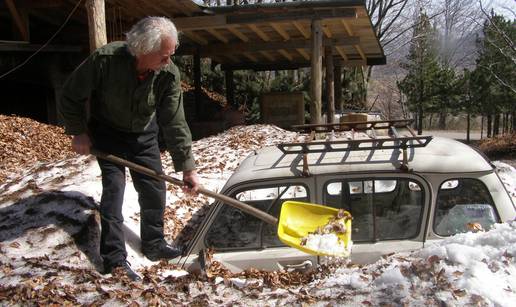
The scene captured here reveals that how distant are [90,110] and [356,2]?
6.86 meters

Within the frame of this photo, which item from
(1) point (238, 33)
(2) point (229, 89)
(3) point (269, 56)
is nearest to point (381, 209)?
(1) point (238, 33)

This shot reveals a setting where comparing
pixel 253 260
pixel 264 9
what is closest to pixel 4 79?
pixel 264 9

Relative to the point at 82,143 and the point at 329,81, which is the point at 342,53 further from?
the point at 82,143

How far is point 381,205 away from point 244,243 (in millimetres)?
1002

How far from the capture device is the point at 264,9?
33.8 feet

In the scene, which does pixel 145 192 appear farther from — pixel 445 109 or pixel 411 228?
pixel 445 109

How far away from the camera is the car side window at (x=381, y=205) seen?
12.6ft

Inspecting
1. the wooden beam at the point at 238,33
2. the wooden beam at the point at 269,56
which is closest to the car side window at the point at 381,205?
the wooden beam at the point at 238,33

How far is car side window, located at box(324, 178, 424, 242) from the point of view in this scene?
383cm

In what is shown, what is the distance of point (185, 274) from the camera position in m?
3.80

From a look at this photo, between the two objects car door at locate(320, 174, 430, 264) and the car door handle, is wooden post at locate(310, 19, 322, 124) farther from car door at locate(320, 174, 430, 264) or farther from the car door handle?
the car door handle

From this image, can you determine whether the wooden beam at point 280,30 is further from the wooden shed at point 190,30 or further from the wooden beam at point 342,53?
the wooden beam at point 342,53

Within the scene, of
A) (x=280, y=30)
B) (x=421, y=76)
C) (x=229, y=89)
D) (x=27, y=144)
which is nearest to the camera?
(x=27, y=144)

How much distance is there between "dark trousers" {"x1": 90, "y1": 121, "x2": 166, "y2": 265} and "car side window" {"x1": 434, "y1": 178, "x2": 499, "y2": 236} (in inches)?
83.0
